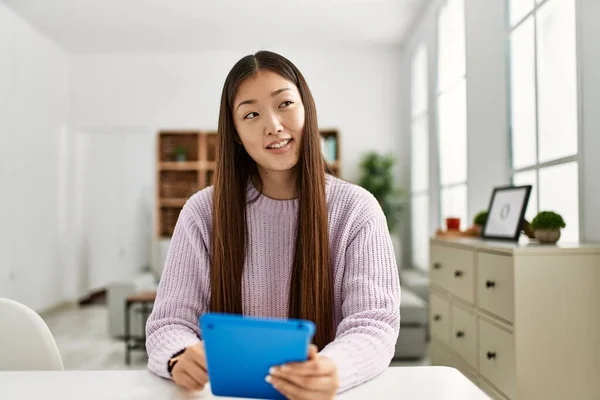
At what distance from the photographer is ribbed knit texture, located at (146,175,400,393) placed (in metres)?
1.07

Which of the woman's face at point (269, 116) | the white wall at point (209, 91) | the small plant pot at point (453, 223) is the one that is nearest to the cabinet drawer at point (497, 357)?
the small plant pot at point (453, 223)

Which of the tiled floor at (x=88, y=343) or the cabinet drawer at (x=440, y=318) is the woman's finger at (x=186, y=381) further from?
the tiled floor at (x=88, y=343)

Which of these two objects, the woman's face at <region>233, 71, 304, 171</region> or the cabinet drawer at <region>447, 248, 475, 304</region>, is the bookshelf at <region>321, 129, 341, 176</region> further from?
the woman's face at <region>233, 71, 304, 171</region>

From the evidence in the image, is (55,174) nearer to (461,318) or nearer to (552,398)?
(461,318)

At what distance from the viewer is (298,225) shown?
135cm

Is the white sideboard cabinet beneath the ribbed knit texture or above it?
beneath

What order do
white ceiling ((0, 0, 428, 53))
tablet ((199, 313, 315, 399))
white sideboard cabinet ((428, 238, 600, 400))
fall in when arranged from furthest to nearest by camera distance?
white ceiling ((0, 0, 428, 53)) → white sideboard cabinet ((428, 238, 600, 400)) → tablet ((199, 313, 315, 399))

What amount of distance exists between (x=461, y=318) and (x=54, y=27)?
536 cm

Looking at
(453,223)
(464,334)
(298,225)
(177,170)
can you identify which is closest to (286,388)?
(298,225)

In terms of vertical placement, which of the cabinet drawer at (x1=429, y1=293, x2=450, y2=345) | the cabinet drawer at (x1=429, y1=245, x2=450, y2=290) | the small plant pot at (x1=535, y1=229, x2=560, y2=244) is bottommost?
the cabinet drawer at (x1=429, y1=293, x2=450, y2=345)

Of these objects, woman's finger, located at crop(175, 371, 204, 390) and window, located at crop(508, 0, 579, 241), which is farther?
window, located at crop(508, 0, 579, 241)

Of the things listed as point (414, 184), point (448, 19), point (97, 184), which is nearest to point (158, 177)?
point (97, 184)

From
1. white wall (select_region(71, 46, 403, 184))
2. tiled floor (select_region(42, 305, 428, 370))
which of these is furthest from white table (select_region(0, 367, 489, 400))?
white wall (select_region(71, 46, 403, 184))

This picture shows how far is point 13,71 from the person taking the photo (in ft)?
18.4
